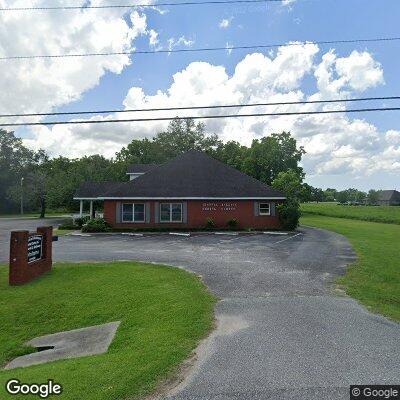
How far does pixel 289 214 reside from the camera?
98.9 feet

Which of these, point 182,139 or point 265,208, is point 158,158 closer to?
point 182,139

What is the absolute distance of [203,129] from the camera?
2982 inches

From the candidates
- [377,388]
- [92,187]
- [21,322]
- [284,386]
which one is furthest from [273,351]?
[92,187]

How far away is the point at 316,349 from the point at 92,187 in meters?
34.5

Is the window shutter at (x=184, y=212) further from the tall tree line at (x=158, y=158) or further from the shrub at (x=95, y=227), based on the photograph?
the tall tree line at (x=158, y=158)

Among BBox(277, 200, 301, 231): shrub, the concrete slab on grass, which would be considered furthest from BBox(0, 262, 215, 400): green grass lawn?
BBox(277, 200, 301, 231): shrub

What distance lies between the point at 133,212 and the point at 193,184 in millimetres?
5621

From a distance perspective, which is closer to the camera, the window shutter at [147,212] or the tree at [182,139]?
the window shutter at [147,212]

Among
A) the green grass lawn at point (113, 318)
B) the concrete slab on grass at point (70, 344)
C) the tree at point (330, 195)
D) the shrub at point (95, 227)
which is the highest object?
the tree at point (330, 195)

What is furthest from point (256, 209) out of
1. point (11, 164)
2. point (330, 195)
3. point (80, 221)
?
point (330, 195)

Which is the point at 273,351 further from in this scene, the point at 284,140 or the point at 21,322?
the point at 284,140

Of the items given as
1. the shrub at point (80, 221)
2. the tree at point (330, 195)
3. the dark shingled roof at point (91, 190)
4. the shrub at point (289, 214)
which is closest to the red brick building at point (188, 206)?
the shrub at point (289, 214)

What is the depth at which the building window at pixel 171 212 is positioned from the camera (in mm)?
31219

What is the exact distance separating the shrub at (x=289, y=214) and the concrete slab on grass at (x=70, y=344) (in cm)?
2309
